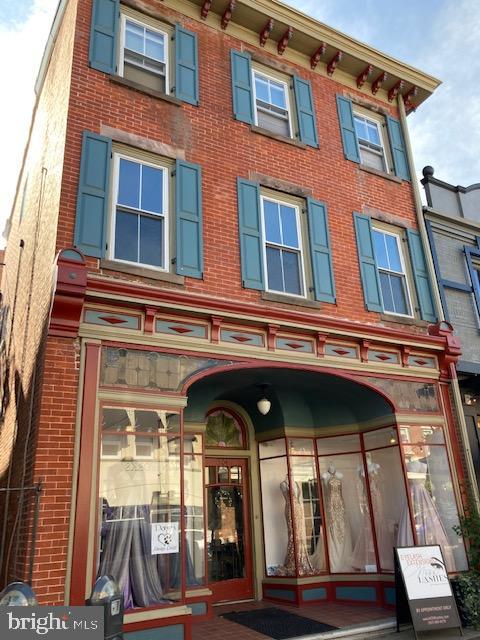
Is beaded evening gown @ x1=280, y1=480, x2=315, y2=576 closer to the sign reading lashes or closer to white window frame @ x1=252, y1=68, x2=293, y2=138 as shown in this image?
the sign reading lashes

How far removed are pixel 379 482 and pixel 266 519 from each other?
2.26m

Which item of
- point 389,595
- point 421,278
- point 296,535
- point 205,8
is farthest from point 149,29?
point 389,595

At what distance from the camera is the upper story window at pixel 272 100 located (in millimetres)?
10211

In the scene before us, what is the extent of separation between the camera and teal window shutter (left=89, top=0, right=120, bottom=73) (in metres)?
8.71

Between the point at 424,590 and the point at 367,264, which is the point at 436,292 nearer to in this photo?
the point at 367,264

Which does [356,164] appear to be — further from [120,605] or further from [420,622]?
[120,605]

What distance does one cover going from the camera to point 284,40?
11.0 m

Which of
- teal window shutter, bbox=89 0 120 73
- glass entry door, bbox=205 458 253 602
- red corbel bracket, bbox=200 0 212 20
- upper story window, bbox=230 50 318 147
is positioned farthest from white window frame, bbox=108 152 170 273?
glass entry door, bbox=205 458 253 602

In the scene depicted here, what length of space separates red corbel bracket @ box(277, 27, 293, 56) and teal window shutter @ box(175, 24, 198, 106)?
6.64 ft

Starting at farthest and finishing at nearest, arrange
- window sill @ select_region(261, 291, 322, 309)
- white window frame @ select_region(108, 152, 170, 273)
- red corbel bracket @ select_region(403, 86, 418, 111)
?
red corbel bracket @ select_region(403, 86, 418, 111) → window sill @ select_region(261, 291, 322, 309) → white window frame @ select_region(108, 152, 170, 273)

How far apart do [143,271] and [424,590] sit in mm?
6294

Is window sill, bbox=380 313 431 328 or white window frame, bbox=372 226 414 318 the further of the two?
white window frame, bbox=372 226 414 318

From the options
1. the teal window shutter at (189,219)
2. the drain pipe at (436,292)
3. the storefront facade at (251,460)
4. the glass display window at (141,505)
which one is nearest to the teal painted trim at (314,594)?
the storefront facade at (251,460)

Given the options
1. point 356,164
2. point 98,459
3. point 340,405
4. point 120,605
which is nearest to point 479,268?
point 356,164
